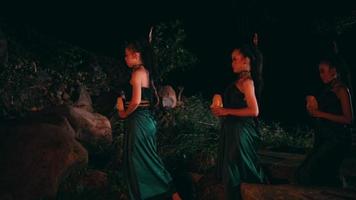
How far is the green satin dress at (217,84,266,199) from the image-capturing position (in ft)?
17.4

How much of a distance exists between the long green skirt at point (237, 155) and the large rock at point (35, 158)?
245 cm

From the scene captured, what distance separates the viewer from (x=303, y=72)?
11406mm

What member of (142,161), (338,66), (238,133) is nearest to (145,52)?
(142,161)

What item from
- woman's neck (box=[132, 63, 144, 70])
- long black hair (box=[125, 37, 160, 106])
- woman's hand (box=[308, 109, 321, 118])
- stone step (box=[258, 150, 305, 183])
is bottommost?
stone step (box=[258, 150, 305, 183])

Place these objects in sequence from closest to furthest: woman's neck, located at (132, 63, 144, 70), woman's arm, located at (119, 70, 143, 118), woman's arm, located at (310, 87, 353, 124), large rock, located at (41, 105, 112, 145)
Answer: woman's arm, located at (310, 87, 353, 124) → woman's arm, located at (119, 70, 143, 118) → woman's neck, located at (132, 63, 144, 70) → large rock, located at (41, 105, 112, 145)

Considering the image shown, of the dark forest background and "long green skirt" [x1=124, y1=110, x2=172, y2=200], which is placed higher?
the dark forest background

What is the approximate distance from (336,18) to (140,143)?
698 centimetres

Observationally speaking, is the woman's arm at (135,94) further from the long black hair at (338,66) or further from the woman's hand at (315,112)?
the long black hair at (338,66)

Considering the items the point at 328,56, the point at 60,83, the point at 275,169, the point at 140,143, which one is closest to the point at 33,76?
the point at 60,83

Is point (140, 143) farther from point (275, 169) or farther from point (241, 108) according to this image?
point (275, 169)

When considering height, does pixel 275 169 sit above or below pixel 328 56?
below

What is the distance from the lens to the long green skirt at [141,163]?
19.2 ft

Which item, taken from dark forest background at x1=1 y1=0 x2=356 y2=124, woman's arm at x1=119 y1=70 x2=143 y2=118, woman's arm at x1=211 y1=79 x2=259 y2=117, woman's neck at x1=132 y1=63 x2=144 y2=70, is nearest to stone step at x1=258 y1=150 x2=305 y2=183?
woman's arm at x1=211 y1=79 x2=259 y2=117

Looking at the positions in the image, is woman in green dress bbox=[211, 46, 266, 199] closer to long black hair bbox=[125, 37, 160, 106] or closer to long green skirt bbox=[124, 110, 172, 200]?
long green skirt bbox=[124, 110, 172, 200]
